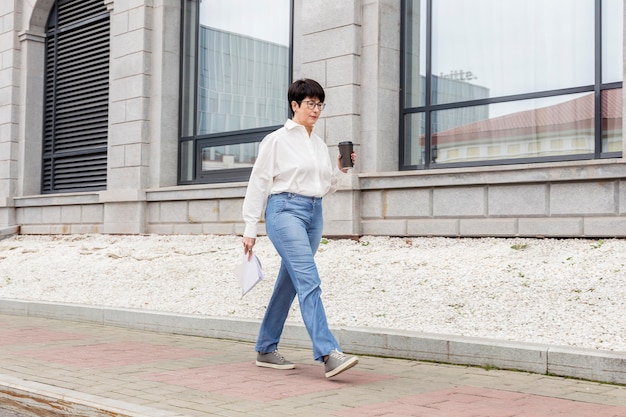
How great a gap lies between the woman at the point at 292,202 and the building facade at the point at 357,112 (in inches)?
150

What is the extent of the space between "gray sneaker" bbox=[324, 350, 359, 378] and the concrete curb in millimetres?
1071

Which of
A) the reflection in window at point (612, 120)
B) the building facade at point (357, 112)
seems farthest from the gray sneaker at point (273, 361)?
the reflection in window at point (612, 120)

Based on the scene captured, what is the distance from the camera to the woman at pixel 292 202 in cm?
569

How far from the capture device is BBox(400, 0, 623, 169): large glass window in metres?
9.34

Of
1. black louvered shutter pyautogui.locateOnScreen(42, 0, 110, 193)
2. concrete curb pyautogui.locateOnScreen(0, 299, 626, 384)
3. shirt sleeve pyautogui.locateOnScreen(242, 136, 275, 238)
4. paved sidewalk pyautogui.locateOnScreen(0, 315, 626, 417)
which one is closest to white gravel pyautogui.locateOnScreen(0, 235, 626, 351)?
concrete curb pyautogui.locateOnScreen(0, 299, 626, 384)

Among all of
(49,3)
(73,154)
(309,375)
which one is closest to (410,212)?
(309,375)

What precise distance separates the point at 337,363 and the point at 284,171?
1408 mm

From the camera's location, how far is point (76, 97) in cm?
1598

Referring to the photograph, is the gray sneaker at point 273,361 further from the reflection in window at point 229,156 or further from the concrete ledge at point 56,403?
the reflection in window at point 229,156

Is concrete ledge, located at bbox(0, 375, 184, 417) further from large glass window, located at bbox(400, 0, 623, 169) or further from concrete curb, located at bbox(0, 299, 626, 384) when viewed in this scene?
large glass window, located at bbox(400, 0, 623, 169)

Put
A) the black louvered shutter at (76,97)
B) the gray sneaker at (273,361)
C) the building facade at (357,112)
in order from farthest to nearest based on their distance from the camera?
the black louvered shutter at (76,97) < the building facade at (357,112) < the gray sneaker at (273,361)

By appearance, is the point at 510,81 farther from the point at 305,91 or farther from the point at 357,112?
the point at 305,91

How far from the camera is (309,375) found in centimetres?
587

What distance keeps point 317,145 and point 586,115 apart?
4.62 metres
